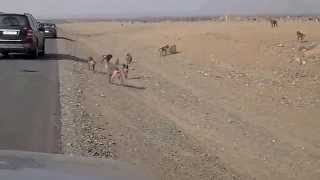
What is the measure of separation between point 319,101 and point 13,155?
14.1 meters

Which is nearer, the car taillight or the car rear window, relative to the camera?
the car taillight

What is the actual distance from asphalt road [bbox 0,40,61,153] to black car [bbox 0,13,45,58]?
2279 mm

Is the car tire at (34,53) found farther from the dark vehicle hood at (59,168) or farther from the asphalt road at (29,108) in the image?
the dark vehicle hood at (59,168)

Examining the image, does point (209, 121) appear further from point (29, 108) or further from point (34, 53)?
point (34, 53)

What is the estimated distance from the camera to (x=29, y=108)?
1424cm

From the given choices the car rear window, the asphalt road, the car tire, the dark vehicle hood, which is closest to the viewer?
the dark vehicle hood

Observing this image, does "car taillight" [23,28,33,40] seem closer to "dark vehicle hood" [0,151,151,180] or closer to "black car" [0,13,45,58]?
"black car" [0,13,45,58]

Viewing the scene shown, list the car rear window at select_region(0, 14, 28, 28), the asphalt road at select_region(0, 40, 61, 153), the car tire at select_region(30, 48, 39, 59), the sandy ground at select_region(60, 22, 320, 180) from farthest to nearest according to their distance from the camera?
the car tire at select_region(30, 48, 39, 59) → the car rear window at select_region(0, 14, 28, 28) → the asphalt road at select_region(0, 40, 61, 153) → the sandy ground at select_region(60, 22, 320, 180)

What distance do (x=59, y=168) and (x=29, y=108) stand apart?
36.1 ft

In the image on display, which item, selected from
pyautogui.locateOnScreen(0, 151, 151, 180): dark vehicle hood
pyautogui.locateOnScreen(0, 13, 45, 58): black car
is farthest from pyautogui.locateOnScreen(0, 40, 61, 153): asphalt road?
pyautogui.locateOnScreen(0, 151, 151, 180): dark vehicle hood

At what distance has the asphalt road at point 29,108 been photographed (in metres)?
10.7

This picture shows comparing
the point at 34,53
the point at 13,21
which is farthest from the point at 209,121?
the point at 13,21

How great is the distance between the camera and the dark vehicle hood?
3238 mm

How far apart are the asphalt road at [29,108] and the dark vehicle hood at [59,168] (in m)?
6.09
